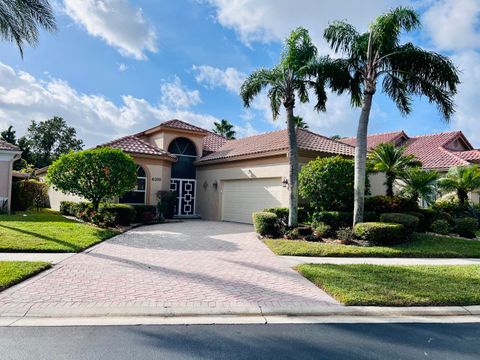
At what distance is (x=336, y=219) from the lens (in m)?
14.3

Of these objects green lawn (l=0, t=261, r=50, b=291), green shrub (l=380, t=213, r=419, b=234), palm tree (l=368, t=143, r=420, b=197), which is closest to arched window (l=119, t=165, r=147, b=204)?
green lawn (l=0, t=261, r=50, b=291)

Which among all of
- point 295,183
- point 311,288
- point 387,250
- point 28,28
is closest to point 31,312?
point 311,288

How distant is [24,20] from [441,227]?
18367 mm

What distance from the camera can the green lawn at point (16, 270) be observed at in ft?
22.6

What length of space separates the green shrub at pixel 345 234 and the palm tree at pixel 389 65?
532 millimetres

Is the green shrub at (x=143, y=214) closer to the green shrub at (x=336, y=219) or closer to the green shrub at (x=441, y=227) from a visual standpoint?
the green shrub at (x=336, y=219)

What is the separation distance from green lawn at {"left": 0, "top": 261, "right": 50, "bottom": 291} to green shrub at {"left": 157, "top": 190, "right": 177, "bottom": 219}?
11553 millimetres

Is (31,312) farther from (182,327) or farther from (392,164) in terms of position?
(392,164)

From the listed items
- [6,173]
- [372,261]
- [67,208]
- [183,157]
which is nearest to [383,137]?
[183,157]

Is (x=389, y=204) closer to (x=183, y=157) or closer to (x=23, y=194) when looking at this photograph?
(x=183, y=157)

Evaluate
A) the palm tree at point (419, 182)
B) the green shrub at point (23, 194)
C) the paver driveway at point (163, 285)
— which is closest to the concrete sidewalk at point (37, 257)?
the paver driveway at point (163, 285)

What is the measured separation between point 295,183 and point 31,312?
10.7 meters

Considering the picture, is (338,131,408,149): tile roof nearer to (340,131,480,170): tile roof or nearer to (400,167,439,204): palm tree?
(340,131,480,170): tile roof

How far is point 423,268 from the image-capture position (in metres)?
9.27
